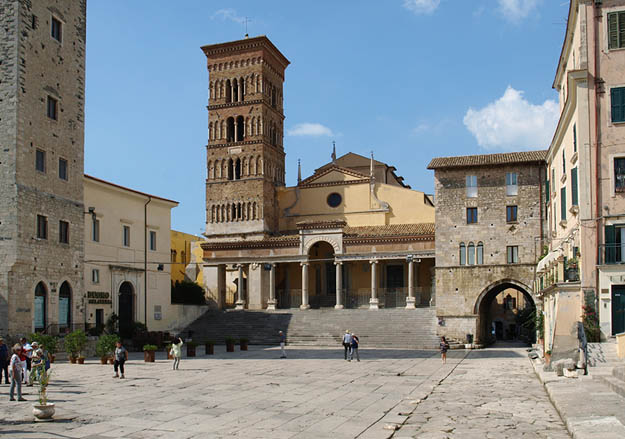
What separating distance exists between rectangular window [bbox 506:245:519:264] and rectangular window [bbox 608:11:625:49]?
1744cm

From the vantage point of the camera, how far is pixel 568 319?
23.3 metres

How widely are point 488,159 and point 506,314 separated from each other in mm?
20011

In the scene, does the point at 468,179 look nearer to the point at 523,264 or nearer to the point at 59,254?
the point at 523,264

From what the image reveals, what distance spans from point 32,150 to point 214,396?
709 inches

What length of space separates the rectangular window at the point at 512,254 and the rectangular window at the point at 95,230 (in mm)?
23708

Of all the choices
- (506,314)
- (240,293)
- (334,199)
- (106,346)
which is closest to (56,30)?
(106,346)

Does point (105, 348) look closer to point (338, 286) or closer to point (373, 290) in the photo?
point (338, 286)

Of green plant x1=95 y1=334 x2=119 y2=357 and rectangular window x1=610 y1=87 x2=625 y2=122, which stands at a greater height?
rectangular window x1=610 y1=87 x2=625 y2=122

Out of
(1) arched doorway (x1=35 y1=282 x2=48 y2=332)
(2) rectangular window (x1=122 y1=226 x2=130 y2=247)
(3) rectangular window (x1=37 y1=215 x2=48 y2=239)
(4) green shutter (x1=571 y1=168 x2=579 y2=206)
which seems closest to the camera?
(4) green shutter (x1=571 y1=168 x2=579 y2=206)

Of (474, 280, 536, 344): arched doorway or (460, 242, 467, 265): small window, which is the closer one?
(474, 280, 536, 344): arched doorway

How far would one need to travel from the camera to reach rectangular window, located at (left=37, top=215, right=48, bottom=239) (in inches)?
1271

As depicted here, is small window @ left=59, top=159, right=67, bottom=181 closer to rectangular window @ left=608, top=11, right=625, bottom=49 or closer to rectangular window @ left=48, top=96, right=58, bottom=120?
rectangular window @ left=48, top=96, right=58, bottom=120

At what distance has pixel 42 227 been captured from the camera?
3266 centimetres

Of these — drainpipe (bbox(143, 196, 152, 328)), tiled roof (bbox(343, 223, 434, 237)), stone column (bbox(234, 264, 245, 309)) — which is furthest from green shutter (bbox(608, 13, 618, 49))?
stone column (bbox(234, 264, 245, 309))
